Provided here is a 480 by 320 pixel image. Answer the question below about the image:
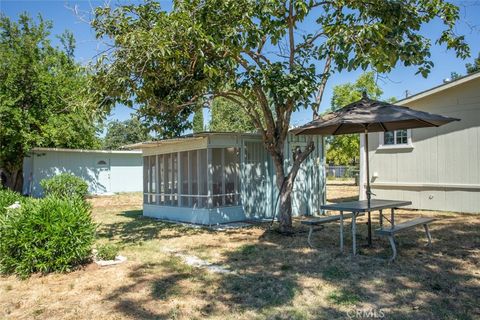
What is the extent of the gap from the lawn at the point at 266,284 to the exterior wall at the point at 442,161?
3.96 metres

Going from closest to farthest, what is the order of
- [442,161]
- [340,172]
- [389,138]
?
[442,161]
[389,138]
[340,172]

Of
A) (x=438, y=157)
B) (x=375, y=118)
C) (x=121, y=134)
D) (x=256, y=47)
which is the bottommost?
(x=438, y=157)

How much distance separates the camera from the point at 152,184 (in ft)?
40.2

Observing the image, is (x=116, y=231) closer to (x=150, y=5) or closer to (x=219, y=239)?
(x=219, y=239)

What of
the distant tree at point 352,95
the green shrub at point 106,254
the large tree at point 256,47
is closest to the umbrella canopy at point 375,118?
the large tree at point 256,47

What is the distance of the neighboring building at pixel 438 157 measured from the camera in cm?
1061

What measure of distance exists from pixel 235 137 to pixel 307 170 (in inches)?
106

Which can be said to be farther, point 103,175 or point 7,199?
point 103,175

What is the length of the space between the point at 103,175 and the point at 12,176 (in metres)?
5.17

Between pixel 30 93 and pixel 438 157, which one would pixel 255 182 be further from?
pixel 30 93

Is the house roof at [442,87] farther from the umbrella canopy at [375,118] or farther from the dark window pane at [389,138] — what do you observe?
the umbrella canopy at [375,118]

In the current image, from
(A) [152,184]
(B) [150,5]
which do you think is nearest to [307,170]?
(A) [152,184]

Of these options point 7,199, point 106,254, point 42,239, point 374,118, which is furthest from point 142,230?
point 374,118

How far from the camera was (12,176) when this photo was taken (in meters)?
18.8
